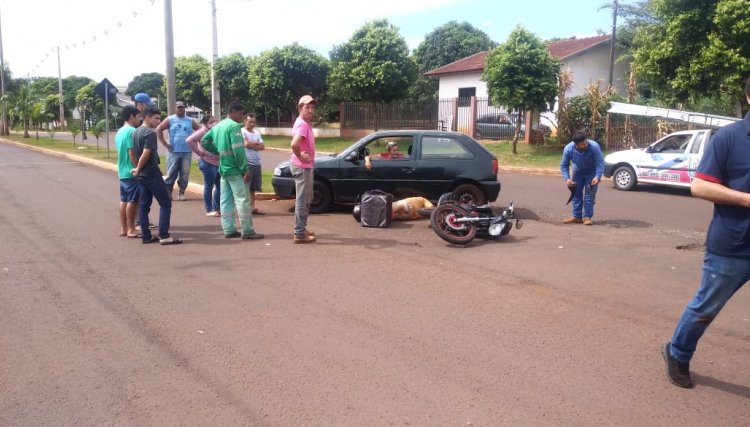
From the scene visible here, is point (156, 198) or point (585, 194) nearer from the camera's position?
point (156, 198)

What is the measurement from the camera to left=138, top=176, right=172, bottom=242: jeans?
305 inches

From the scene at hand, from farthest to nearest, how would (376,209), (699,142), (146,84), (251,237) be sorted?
1. (146,84)
2. (699,142)
3. (376,209)
4. (251,237)

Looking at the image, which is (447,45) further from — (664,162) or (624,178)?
(664,162)

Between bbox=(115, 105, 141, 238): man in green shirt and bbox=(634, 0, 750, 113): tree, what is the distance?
52.1 feet

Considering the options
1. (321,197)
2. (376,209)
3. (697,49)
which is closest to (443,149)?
(376,209)

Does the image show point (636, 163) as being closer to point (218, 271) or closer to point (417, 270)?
point (417, 270)

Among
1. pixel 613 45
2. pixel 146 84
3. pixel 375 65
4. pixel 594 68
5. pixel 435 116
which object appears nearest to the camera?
pixel 375 65

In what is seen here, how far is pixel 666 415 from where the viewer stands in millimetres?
3566

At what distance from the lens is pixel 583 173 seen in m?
9.73

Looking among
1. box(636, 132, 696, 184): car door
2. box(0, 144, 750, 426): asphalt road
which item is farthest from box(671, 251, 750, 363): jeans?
box(636, 132, 696, 184): car door

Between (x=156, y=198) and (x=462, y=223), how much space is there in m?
3.93

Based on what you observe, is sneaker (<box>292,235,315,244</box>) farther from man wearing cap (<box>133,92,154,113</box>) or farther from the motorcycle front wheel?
man wearing cap (<box>133,92,154,113</box>)

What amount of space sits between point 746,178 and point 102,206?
10156 mm

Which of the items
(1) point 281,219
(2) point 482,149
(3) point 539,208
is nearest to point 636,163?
(3) point 539,208
